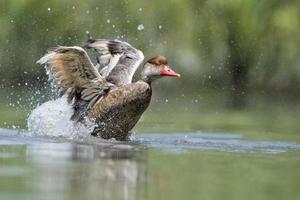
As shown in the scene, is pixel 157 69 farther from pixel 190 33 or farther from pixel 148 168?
pixel 190 33

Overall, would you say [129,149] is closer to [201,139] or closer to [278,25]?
[201,139]

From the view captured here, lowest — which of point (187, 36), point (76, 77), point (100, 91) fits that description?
point (100, 91)

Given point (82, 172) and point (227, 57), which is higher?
point (227, 57)

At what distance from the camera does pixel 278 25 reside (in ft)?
85.1

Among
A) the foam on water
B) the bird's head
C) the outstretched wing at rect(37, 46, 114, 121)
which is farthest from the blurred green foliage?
the bird's head

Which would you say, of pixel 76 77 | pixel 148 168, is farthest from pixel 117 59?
pixel 148 168

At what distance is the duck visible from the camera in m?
15.6

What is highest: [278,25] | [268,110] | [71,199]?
[278,25]

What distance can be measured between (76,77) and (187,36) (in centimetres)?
1046

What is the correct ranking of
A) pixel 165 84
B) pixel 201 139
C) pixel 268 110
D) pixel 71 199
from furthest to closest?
pixel 165 84, pixel 268 110, pixel 201 139, pixel 71 199

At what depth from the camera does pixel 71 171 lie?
11.9 metres

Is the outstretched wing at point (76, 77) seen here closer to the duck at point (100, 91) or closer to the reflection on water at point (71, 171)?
the duck at point (100, 91)

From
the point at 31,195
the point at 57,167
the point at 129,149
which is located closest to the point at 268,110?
the point at 129,149

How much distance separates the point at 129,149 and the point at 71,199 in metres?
4.04
